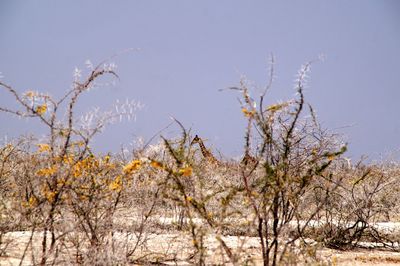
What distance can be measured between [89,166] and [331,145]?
264 cm

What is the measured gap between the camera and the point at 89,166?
5.03 metres

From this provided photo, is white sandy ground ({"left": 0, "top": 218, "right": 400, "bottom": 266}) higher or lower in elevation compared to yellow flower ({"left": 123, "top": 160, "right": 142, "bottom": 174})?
lower

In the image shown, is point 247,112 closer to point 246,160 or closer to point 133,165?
point 246,160

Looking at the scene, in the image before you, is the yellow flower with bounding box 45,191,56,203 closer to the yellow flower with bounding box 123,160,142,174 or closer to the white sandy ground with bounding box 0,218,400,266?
the yellow flower with bounding box 123,160,142,174

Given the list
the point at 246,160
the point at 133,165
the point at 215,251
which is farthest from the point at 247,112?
the point at 215,251

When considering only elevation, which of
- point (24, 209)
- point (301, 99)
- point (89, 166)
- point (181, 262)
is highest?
point (301, 99)

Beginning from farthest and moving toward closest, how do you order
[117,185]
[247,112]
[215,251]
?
[215,251] → [117,185] → [247,112]

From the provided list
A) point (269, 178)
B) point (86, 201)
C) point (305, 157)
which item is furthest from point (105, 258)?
point (305, 157)

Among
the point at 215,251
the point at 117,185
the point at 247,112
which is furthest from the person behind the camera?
the point at 215,251

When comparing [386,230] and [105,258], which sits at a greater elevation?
[386,230]

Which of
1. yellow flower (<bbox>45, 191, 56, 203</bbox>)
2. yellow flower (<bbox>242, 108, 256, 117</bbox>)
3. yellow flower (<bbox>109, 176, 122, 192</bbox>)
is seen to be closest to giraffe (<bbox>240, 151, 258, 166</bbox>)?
yellow flower (<bbox>242, 108, 256, 117</bbox>)

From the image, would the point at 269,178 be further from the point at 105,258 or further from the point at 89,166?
the point at 89,166

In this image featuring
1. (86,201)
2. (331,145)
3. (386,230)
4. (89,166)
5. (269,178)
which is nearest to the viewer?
(269,178)

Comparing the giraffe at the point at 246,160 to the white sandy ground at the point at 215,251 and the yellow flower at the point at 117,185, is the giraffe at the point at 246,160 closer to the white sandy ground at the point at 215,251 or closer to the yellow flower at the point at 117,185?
the white sandy ground at the point at 215,251
